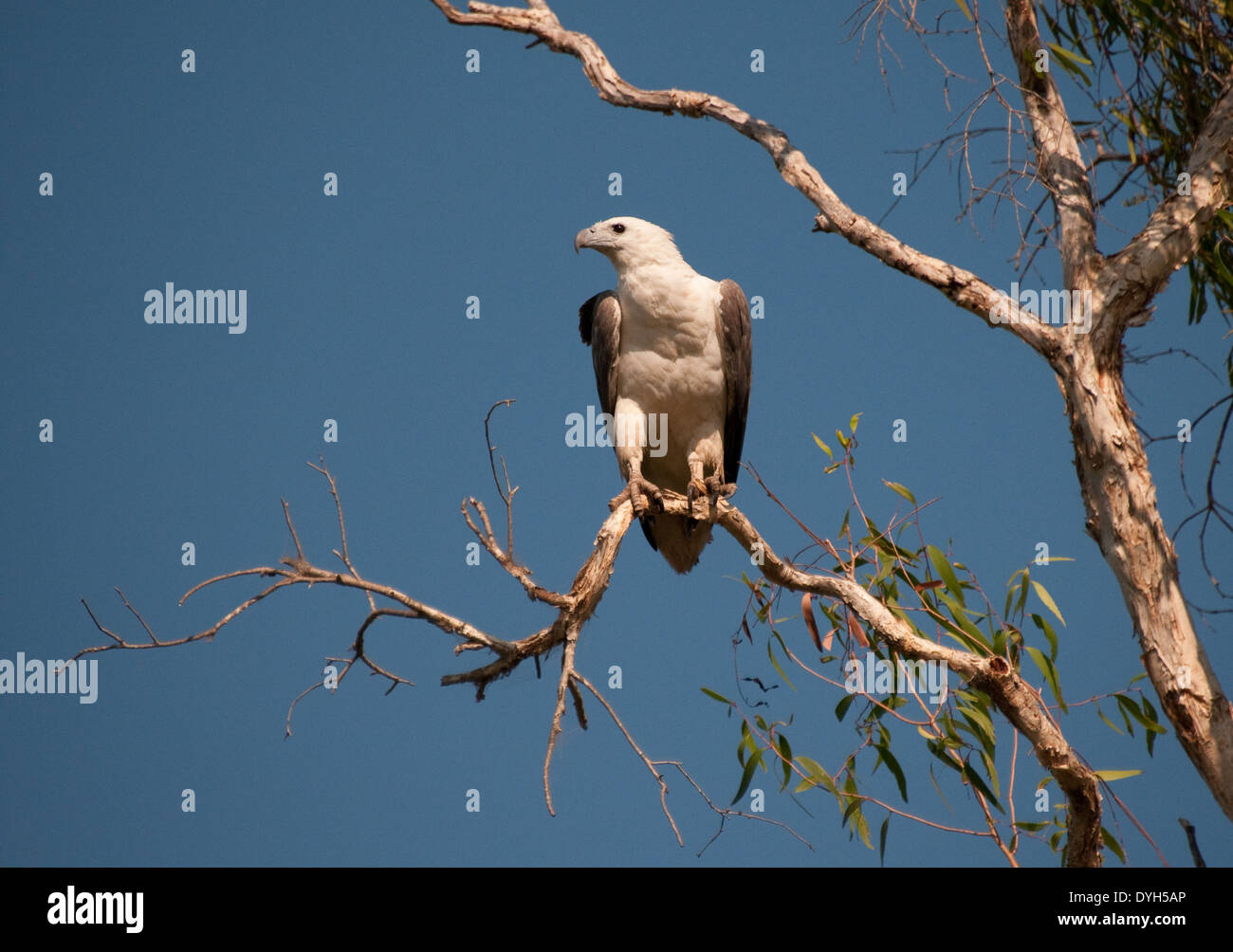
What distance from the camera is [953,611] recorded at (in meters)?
4.97

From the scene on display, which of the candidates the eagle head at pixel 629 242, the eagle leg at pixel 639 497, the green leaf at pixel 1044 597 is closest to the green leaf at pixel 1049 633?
the green leaf at pixel 1044 597

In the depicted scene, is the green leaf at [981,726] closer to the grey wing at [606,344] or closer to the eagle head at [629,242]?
the grey wing at [606,344]

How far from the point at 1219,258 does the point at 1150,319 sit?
1301 mm

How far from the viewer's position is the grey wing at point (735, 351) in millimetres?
6676

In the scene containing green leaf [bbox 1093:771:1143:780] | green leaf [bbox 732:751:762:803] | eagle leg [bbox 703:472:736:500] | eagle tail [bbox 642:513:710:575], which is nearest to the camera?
green leaf [bbox 1093:771:1143:780]

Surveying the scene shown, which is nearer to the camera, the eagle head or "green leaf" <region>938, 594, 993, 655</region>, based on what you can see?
"green leaf" <region>938, 594, 993, 655</region>

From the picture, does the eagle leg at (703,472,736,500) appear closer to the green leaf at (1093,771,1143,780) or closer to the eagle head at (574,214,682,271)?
the eagle head at (574,214,682,271)

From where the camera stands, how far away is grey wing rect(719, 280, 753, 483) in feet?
21.9

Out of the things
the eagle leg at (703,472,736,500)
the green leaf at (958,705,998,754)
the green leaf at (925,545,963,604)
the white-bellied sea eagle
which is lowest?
the green leaf at (958,705,998,754)

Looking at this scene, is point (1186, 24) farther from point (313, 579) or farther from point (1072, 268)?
point (313, 579)

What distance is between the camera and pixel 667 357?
6.66 metres

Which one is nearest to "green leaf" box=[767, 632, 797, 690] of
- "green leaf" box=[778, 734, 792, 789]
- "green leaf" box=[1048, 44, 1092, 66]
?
"green leaf" box=[778, 734, 792, 789]

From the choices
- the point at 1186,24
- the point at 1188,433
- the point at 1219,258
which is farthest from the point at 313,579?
the point at 1186,24
